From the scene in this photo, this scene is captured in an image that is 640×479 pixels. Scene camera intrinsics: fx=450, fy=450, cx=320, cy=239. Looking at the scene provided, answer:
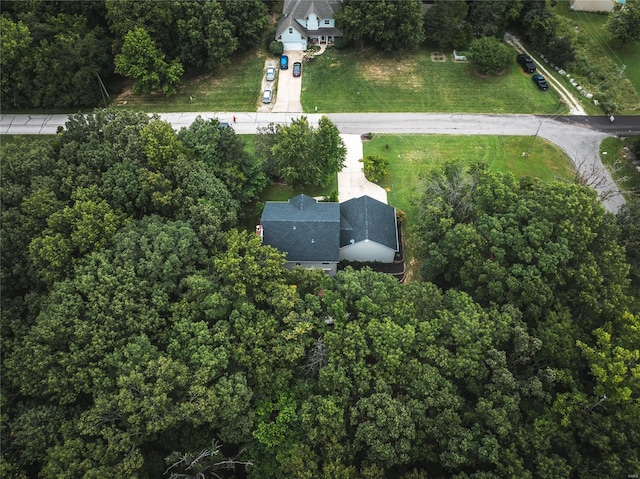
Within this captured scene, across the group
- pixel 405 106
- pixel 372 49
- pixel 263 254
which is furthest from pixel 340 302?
pixel 372 49

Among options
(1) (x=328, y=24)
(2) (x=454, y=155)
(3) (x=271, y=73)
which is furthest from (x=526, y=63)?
(3) (x=271, y=73)

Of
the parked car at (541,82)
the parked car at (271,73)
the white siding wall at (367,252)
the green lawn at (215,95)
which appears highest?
the parked car at (541,82)

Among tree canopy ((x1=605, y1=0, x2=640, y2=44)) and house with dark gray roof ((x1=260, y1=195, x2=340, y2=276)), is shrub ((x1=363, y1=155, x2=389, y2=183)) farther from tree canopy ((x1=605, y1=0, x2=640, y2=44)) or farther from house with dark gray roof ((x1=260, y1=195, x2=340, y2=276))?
tree canopy ((x1=605, y1=0, x2=640, y2=44))

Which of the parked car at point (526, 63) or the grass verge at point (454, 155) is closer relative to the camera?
the grass verge at point (454, 155)

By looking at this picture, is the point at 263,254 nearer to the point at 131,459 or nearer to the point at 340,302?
the point at 340,302

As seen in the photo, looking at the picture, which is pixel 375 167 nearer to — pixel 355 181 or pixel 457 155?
pixel 355 181

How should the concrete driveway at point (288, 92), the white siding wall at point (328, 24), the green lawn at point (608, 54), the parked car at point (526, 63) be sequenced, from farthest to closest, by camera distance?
the white siding wall at point (328, 24) → the parked car at point (526, 63) → the green lawn at point (608, 54) → the concrete driveway at point (288, 92)

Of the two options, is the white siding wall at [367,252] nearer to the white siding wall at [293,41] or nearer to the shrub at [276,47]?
the shrub at [276,47]

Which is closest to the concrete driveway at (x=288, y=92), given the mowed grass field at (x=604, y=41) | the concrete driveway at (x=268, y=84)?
the concrete driveway at (x=268, y=84)
